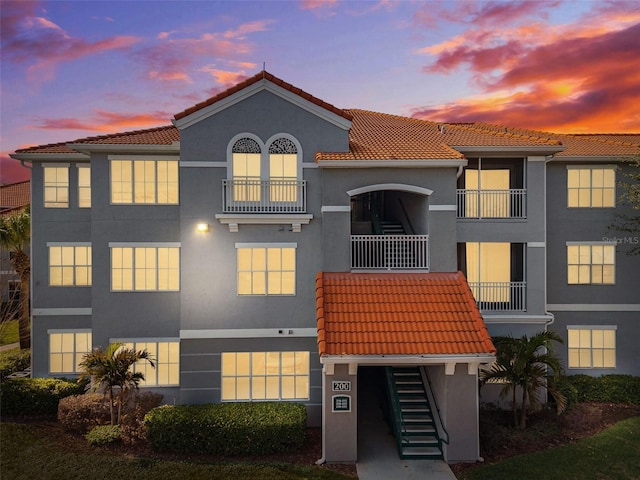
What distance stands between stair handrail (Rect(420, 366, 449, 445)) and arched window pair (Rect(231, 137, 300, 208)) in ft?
24.7

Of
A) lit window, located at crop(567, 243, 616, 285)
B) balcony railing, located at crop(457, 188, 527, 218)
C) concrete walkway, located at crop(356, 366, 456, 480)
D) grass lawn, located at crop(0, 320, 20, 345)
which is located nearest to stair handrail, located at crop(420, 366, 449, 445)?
concrete walkway, located at crop(356, 366, 456, 480)

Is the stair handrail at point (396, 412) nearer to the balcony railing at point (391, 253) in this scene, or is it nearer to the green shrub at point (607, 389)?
the balcony railing at point (391, 253)

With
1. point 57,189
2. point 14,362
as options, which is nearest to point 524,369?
point 57,189

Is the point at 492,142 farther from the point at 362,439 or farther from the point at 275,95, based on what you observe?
the point at 362,439

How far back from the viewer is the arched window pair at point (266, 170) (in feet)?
48.3

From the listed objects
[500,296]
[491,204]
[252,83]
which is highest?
[252,83]

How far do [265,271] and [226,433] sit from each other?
522cm

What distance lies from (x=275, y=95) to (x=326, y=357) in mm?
8979

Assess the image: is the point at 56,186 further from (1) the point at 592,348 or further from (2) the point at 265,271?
(1) the point at 592,348

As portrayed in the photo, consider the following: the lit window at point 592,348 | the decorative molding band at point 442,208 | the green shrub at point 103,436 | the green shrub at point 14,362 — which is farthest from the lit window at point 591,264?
the green shrub at point 14,362

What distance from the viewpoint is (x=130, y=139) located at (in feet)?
52.3

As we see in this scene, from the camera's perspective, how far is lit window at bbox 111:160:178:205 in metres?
15.8

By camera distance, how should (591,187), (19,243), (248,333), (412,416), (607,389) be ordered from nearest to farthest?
(412,416) < (248,333) < (607,389) < (591,187) < (19,243)

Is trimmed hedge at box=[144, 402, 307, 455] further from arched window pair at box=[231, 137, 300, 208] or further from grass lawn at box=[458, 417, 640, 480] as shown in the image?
arched window pair at box=[231, 137, 300, 208]
